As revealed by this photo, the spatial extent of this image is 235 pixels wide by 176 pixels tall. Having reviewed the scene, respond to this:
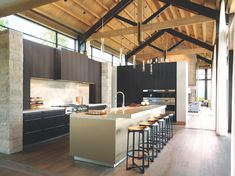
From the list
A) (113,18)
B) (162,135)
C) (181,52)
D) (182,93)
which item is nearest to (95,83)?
(113,18)

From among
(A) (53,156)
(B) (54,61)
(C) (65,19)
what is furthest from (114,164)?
(C) (65,19)

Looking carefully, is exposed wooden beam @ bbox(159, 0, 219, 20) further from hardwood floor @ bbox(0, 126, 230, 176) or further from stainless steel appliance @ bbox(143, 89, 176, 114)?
hardwood floor @ bbox(0, 126, 230, 176)

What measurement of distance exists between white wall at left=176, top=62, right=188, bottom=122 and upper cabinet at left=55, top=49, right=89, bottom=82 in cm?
408

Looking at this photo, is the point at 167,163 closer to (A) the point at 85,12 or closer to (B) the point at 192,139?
(B) the point at 192,139

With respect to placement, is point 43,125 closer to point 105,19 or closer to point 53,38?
point 53,38

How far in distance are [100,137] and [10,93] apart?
2237 mm

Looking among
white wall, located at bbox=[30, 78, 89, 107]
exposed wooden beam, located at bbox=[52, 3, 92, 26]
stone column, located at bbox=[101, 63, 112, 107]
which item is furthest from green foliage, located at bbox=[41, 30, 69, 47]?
stone column, located at bbox=[101, 63, 112, 107]

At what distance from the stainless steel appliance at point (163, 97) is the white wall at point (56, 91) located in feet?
10.1

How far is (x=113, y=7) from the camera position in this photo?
8133 mm

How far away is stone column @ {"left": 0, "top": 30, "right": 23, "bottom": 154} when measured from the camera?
4168mm

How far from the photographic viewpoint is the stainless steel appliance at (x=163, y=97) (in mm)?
8609

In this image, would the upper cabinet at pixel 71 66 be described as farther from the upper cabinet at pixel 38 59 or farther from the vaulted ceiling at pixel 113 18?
the vaulted ceiling at pixel 113 18

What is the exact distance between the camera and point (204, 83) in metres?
20.0

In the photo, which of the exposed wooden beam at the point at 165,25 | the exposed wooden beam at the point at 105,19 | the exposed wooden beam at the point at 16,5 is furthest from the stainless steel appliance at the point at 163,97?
the exposed wooden beam at the point at 16,5
